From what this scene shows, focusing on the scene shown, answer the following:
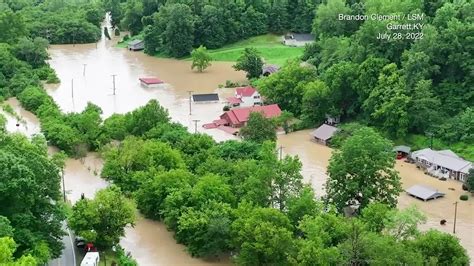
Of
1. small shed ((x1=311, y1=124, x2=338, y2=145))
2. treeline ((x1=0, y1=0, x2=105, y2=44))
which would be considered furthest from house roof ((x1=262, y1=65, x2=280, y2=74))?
treeline ((x1=0, y1=0, x2=105, y2=44))

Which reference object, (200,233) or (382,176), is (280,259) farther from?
(382,176)

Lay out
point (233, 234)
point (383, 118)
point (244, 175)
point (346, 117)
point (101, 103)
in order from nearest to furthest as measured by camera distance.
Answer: point (233, 234) → point (244, 175) → point (383, 118) → point (346, 117) → point (101, 103)

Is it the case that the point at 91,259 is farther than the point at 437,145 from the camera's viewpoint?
No

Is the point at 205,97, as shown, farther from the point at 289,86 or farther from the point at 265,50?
the point at 265,50

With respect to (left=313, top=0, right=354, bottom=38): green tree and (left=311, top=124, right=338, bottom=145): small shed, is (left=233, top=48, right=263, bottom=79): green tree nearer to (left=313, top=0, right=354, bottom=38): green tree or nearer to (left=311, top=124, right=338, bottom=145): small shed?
(left=313, top=0, right=354, bottom=38): green tree

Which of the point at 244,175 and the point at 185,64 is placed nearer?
the point at 244,175

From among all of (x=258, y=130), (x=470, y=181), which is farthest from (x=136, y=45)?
A: (x=470, y=181)

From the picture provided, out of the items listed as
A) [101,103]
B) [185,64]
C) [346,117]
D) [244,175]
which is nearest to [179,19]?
[185,64]
